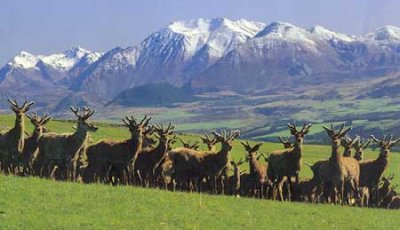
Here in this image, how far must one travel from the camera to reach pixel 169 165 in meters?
39.6

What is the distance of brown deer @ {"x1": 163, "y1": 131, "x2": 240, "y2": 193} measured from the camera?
129 feet

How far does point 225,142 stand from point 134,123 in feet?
17.7

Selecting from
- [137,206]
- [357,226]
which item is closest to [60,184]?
[137,206]

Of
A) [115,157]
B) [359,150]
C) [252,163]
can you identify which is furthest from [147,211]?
[359,150]

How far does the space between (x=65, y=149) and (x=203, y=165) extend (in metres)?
7.96

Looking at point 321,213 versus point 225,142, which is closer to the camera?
point 321,213

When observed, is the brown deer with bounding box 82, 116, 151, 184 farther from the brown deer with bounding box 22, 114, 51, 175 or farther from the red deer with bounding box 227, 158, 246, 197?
the red deer with bounding box 227, 158, 246, 197

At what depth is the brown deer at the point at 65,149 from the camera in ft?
123

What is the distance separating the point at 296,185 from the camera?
3906 cm

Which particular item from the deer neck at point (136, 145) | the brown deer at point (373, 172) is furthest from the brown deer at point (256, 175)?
the brown deer at point (373, 172)

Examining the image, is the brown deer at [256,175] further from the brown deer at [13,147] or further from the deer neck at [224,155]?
the brown deer at [13,147]

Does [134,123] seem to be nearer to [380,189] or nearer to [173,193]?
[173,193]

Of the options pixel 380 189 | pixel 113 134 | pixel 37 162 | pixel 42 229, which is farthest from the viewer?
pixel 113 134

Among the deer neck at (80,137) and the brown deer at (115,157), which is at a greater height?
the deer neck at (80,137)
